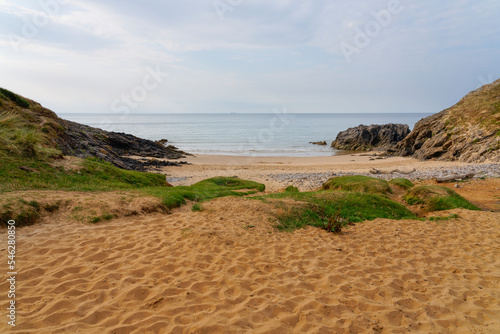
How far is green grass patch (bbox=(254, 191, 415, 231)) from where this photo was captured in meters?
8.56

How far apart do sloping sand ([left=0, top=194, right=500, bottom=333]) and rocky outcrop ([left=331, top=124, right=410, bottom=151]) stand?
144 feet

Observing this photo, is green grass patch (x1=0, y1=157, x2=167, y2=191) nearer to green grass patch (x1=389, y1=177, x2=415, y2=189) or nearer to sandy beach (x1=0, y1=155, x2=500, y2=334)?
sandy beach (x1=0, y1=155, x2=500, y2=334)

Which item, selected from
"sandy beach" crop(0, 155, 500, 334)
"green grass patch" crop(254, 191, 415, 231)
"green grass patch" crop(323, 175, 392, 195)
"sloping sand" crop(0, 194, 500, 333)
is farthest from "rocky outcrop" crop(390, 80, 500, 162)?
"sloping sand" crop(0, 194, 500, 333)

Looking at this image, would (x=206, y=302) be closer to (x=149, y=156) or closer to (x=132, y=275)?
(x=132, y=275)

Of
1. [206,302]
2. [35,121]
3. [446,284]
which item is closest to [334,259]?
[446,284]

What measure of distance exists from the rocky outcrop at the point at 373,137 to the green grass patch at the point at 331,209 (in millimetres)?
41391

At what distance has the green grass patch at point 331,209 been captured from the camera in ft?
28.1

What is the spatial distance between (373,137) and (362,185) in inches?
1624

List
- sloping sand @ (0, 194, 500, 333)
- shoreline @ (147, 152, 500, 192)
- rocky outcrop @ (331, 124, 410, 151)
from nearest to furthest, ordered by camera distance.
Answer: sloping sand @ (0, 194, 500, 333) < shoreline @ (147, 152, 500, 192) < rocky outcrop @ (331, 124, 410, 151)

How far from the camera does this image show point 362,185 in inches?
508

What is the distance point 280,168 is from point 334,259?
22506 millimetres

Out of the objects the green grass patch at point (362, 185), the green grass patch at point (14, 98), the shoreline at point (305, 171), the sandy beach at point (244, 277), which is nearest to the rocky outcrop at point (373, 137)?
the shoreline at point (305, 171)

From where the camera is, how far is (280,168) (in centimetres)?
2866

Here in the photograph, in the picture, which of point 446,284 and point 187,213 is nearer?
point 446,284
